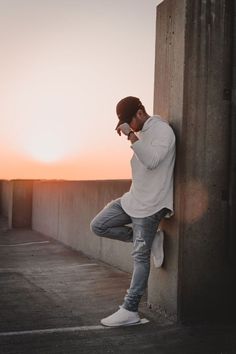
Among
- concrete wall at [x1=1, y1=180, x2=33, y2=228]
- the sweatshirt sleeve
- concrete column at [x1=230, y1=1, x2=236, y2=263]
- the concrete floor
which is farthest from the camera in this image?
concrete wall at [x1=1, y1=180, x2=33, y2=228]

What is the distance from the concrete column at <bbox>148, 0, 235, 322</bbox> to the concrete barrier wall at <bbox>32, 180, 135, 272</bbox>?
2.42m

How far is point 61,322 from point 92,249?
167 inches

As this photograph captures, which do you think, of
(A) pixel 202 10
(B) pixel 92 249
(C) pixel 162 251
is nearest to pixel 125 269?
(B) pixel 92 249

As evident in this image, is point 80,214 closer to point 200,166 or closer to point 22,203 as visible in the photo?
point 200,166

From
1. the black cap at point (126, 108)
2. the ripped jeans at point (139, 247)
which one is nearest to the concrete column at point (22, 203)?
the ripped jeans at point (139, 247)

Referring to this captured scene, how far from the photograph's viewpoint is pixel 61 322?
390 cm

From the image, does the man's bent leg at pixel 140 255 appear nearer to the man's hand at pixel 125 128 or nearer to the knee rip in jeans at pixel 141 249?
the knee rip in jeans at pixel 141 249

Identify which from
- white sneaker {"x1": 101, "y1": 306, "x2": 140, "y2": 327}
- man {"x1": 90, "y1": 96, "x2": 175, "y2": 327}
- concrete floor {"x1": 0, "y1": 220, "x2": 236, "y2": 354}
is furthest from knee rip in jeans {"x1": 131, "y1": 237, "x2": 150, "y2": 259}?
concrete floor {"x1": 0, "y1": 220, "x2": 236, "y2": 354}

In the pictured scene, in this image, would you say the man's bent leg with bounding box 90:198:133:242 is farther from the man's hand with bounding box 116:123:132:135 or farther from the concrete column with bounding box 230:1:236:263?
the concrete column with bounding box 230:1:236:263

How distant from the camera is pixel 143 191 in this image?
391 centimetres

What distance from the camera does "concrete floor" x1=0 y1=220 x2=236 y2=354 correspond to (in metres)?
3.30

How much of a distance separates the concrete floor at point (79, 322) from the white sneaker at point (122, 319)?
2.7 inches

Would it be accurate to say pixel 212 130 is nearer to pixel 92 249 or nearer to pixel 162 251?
pixel 162 251

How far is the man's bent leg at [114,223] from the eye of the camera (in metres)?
4.15
